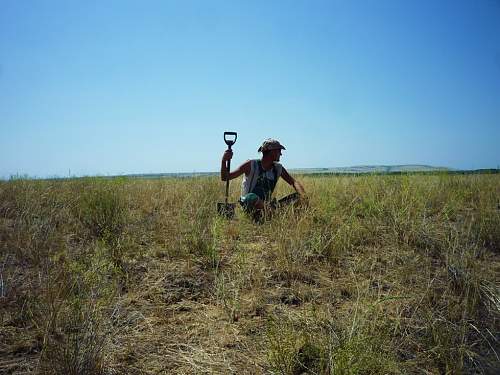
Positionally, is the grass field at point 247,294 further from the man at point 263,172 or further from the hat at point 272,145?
the hat at point 272,145

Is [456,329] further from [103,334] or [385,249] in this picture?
[103,334]

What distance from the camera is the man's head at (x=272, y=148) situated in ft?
16.0

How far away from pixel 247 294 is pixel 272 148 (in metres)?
2.77

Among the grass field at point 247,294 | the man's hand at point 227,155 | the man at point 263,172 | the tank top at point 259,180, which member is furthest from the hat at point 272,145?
the grass field at point 247,294

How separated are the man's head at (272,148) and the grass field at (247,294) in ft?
3.19

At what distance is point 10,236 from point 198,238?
1779mm

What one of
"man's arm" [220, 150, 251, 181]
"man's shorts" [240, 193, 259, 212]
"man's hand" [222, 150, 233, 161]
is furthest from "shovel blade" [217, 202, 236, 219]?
"man's hand" [222, 150, 233, 161]

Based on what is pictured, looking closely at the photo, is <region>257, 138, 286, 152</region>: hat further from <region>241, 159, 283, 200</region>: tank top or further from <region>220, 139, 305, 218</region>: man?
<region>241, 159, 283, 200</region>: tank top

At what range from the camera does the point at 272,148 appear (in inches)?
191

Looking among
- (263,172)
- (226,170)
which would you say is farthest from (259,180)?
(226,170)

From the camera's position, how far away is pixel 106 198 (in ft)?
13.1

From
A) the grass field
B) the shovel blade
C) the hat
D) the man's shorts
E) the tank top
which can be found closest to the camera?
the grass field

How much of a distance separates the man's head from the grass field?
0.97 metres

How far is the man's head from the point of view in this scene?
4.87 metres
